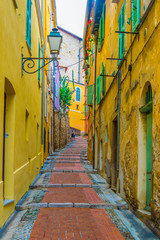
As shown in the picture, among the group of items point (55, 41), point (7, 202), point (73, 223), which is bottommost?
point (73, 223)

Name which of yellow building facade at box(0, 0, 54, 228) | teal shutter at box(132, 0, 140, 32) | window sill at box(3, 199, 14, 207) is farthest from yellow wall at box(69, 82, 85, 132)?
window sill at box(3, 199, 14, 207)

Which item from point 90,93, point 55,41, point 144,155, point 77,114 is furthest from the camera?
point 77,114

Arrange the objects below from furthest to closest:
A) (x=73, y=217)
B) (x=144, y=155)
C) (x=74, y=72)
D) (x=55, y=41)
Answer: (x=74, y=72), (x=55, y=41), (x=144, y=155), (x=73, y=217)

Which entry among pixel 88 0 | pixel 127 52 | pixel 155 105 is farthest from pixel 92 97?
pixel 155 105

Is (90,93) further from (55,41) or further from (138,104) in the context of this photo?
(138,104)

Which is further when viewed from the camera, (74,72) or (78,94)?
(74,72)

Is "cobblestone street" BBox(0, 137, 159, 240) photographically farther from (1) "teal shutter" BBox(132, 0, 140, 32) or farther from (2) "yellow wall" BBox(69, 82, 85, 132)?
(2) "yellow wall" BBox(69, 82, 85, 132)

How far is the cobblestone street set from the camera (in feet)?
16.4

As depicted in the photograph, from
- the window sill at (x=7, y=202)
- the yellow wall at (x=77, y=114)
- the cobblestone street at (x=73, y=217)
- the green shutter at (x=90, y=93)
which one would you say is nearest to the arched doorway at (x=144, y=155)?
the cobblestone street at (x=73, y=217)

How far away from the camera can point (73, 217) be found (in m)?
6.01

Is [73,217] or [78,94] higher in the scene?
[78,94]

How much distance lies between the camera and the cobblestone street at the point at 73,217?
197 inches

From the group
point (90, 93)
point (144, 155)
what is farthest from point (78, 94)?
point (144, 155)

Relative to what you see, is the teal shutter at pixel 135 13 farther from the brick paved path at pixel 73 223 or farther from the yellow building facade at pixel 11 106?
the brick paved path at pixel 73 223
